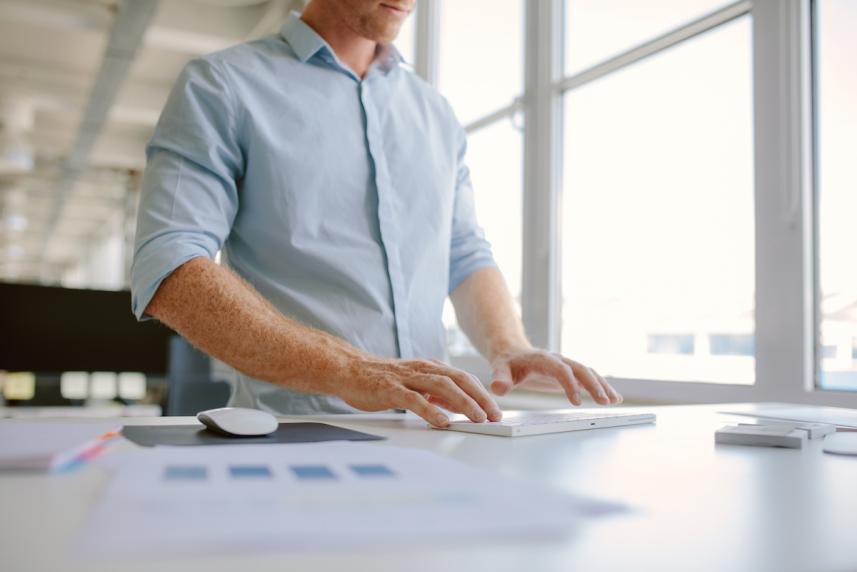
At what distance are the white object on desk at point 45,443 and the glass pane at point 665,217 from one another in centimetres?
191

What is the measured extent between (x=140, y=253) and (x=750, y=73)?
6.09 ft

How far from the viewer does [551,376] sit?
1130mm

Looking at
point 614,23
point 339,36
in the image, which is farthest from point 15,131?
point 339,36

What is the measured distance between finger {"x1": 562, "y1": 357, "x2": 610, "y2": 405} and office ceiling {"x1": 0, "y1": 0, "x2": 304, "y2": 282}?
14.4 feet

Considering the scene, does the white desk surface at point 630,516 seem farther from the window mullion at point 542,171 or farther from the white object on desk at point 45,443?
the window mullion at point 542,171

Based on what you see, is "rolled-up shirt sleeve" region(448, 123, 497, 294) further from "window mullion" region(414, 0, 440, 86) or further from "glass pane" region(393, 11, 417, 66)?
"glass pane" region(393, 11, 417, 66)

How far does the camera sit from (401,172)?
5.08 feet

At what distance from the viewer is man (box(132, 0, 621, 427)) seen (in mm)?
1105

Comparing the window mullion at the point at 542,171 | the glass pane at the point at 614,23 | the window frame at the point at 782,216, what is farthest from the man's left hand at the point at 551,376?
the window mullion at the point at 542,171

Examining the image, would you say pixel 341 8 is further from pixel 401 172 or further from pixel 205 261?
pixel 205 261

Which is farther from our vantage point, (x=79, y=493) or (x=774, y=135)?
(x=774, y=135)

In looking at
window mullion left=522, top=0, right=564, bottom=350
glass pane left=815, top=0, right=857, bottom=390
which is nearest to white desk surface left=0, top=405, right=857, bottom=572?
glass pane left=815, top=0, right=857, bottom=390

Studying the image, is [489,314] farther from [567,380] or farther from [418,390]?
[418,390]

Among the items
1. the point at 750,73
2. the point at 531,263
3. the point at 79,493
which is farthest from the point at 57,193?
the point at 79,493
